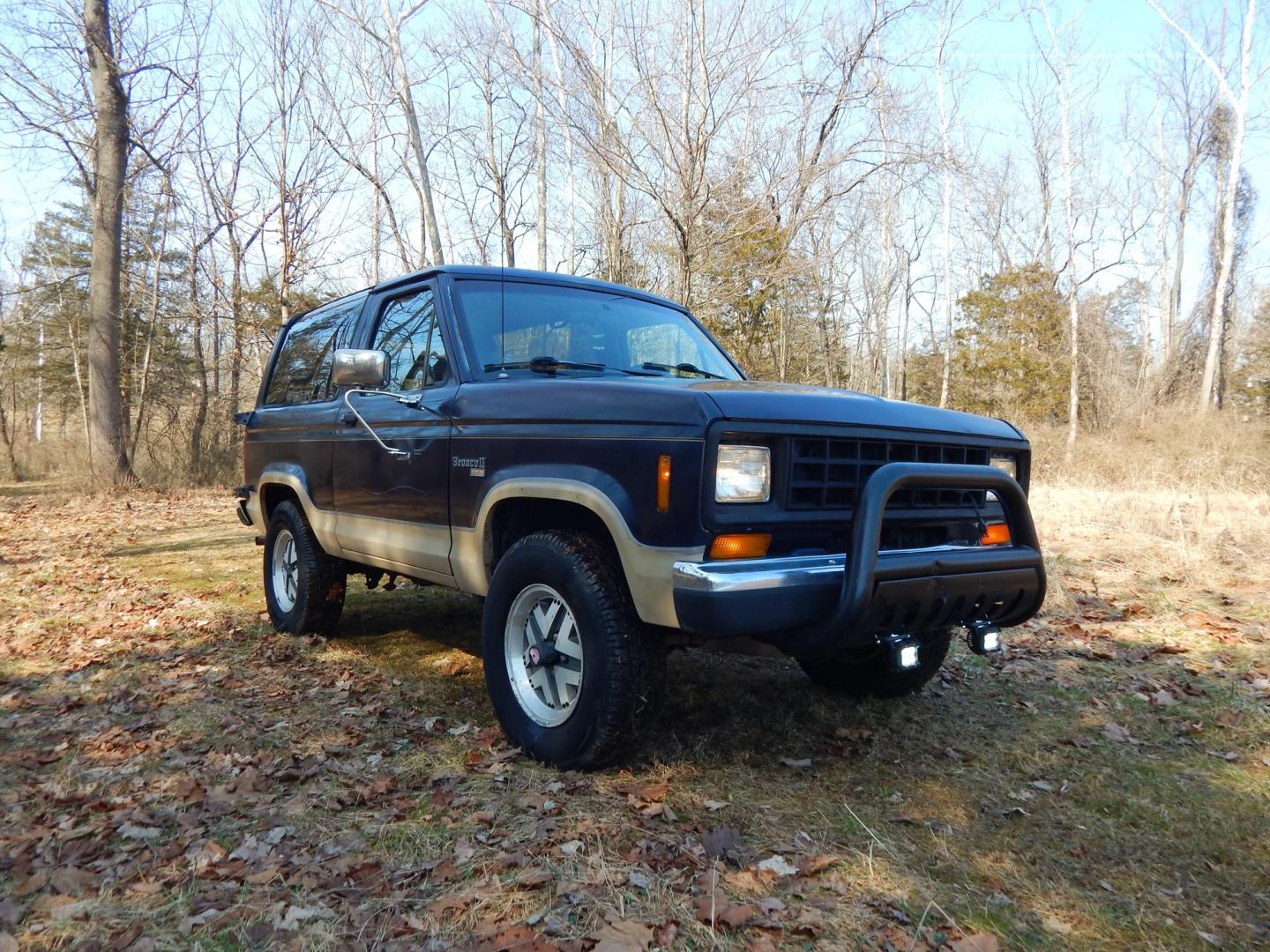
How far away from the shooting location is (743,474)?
2688mm

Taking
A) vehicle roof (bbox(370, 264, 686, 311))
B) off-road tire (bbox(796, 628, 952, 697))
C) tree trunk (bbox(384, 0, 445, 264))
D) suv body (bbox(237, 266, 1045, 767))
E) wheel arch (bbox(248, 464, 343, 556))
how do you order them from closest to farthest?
suv body (bbox(237, 266, 1045, 767)) < off-road tire (bbox(796, 628, 952, 697)) < vehicle roof (bbox(370, 264, 686, 311)) < wheel arch (bbox(248, 464, 343, 556)) < tree trunk (bbox(384, 0, 445, 264))

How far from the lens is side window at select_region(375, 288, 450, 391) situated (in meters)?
3.87

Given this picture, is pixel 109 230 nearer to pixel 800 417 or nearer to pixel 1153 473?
pixel 800 417

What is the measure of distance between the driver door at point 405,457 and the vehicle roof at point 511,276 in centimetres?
7

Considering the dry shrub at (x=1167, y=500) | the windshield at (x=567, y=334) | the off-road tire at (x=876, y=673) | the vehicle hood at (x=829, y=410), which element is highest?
the windshield at (x=567, y=334)

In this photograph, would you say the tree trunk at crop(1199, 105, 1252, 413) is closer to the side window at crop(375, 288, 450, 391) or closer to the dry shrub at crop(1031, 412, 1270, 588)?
the dry shrub at crop(1031, 412, 1270, 588)

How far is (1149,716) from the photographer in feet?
12.8

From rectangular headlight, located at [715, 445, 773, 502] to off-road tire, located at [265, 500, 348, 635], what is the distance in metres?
3.15

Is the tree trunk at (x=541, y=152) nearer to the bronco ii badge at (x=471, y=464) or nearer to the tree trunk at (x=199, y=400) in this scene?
the tree trunk at (x=199, y=400)

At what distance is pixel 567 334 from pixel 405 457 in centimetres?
96

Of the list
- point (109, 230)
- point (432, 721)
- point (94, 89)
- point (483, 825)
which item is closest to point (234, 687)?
point (432, 721)

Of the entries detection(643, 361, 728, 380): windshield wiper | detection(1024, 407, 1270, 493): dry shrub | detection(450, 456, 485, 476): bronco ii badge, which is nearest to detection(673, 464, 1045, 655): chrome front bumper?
Result: detection(450, 456, 485, 476): bronco ii badge

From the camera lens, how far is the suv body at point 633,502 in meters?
2.64

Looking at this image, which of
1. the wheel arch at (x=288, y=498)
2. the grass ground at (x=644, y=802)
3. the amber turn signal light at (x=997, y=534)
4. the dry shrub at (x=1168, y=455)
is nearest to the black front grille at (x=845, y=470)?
the amber turn signal light at (x=997, y=534)
